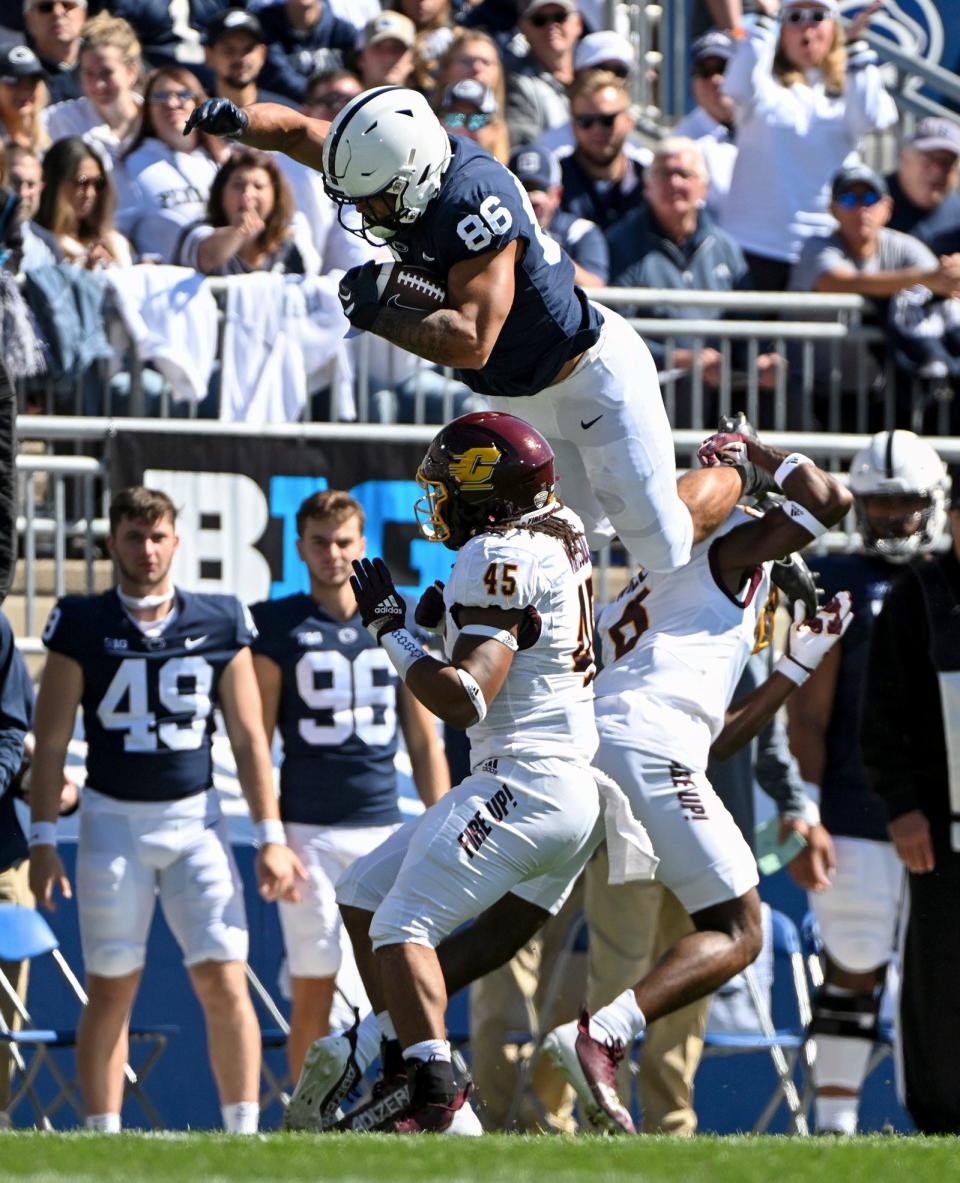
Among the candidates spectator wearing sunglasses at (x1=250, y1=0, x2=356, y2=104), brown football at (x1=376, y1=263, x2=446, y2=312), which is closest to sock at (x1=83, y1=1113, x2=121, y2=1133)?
brown football at (x1=376, y1=263, x2=446, y2=312)

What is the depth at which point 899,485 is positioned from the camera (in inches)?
319

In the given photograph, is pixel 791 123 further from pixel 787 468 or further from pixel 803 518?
pixel 803 518

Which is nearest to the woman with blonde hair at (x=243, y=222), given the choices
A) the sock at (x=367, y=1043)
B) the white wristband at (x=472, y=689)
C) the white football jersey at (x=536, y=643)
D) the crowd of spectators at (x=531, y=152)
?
the crowd of spectators at (x=531, y=152)

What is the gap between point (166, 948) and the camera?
335 inches

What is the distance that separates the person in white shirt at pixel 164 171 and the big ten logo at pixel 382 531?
1.62m

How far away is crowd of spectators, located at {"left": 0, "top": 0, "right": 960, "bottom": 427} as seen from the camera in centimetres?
952

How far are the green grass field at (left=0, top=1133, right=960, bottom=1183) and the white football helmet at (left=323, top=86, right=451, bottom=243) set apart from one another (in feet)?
7.79

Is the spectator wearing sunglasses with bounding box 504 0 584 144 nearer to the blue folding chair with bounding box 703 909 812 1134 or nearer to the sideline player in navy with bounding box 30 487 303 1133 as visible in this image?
the sideline player in navy with bounding box 30 487 303 1133

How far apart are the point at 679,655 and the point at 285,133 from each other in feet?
6.37

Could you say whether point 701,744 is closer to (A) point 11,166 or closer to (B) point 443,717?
(B) point 443,717

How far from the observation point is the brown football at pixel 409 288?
227 inches

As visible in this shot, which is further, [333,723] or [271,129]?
[333,723]

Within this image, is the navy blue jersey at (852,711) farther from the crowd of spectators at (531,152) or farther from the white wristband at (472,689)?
the white wristband at (472,689)

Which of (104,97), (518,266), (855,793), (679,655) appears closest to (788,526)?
(679,655)
